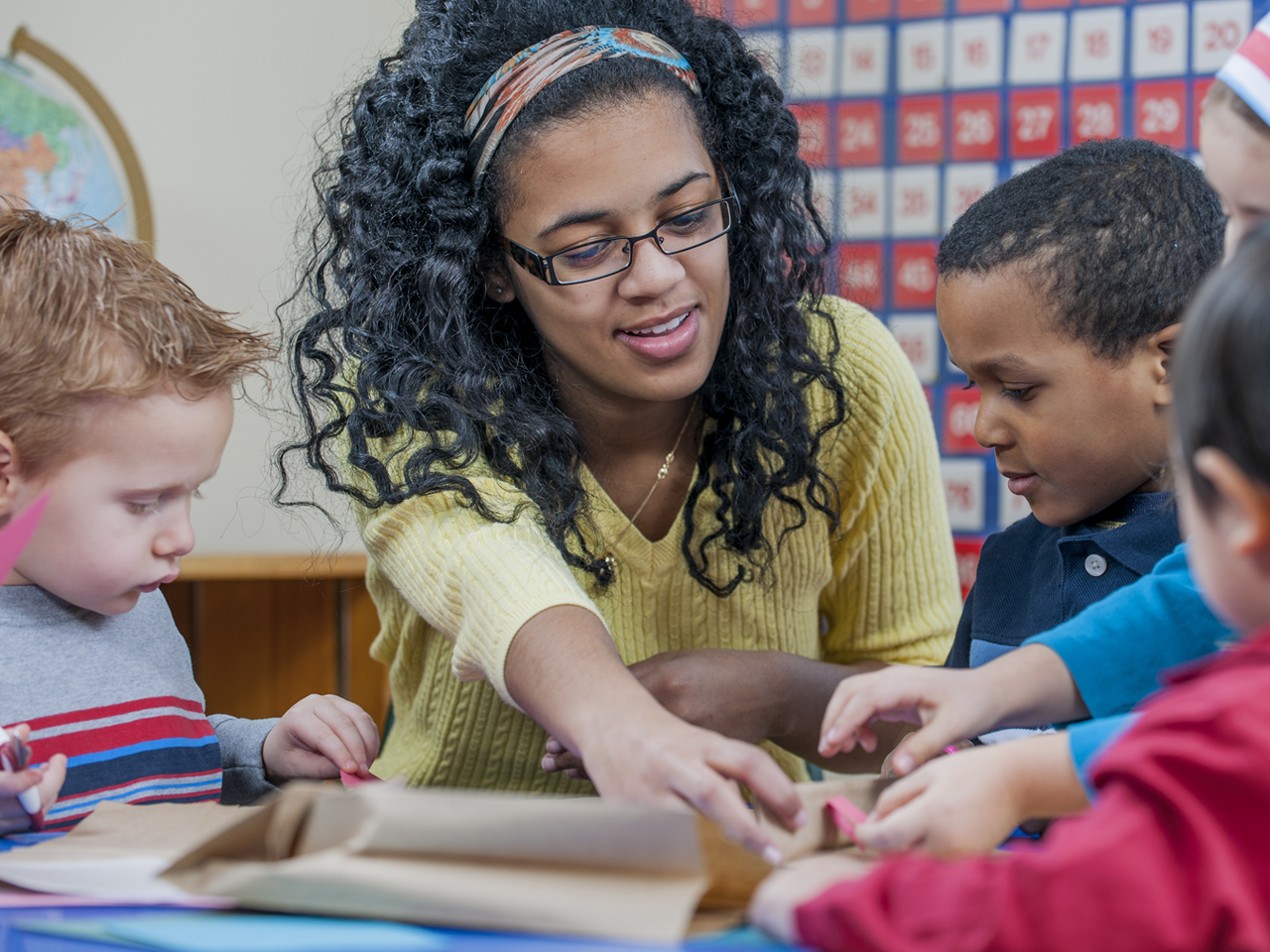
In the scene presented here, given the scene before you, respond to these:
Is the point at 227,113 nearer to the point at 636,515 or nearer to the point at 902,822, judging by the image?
the point at 636,515

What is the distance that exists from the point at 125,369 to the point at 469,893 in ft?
1.70

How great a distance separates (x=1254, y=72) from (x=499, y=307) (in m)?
0.72

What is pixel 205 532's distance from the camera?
2.45 m

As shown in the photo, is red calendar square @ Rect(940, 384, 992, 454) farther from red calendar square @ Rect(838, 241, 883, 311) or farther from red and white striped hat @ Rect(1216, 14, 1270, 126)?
red and white striped hat @ Rect(1216, 14, 1270, 126)

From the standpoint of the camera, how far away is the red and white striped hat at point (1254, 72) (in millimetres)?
586

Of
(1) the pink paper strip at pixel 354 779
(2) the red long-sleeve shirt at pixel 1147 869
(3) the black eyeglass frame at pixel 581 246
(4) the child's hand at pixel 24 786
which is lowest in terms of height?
(1) the pink paper strip at pixel 354 779

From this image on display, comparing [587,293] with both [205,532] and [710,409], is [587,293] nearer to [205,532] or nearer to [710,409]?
[710,409]

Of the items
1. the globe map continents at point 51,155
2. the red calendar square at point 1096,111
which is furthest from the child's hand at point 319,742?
the globe map continents at point 51,155

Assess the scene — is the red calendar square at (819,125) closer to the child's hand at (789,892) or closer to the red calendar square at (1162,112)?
the red calendar square at (1162,112)

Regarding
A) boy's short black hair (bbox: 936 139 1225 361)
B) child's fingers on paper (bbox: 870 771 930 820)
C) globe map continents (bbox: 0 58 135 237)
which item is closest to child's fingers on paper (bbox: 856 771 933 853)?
child's fingers on paper (bbox: 870 771 930 820)

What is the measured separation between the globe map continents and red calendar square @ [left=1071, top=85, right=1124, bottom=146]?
1.94 metres

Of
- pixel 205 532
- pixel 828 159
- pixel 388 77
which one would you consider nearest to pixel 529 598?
pixel 388 77

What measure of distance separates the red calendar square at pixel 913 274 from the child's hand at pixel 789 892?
1.51 m

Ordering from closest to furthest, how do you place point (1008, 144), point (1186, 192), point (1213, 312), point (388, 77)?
point (1213, 312) < point (1186, 192) < point (388, 77) < point (1008, 144)
